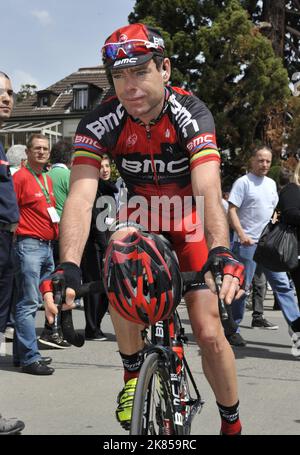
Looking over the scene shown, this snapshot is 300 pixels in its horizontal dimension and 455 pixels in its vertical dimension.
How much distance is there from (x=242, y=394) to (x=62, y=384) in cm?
147

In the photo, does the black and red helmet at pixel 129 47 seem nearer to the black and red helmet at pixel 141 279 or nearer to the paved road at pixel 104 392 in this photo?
the black and red helmet at pixel 141 279

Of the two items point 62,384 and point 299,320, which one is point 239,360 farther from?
point 62,384

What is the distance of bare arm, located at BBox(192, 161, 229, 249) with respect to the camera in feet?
8.71

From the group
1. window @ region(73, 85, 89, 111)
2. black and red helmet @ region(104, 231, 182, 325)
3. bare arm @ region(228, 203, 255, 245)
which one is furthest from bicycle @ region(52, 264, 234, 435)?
window @ region(73, 85, 89, 111)

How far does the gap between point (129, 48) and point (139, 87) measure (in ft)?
0.55

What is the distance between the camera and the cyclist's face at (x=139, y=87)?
9.16 feet

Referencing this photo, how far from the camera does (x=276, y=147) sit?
2452 centimetres

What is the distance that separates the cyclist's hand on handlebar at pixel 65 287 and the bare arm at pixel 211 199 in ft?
1.85

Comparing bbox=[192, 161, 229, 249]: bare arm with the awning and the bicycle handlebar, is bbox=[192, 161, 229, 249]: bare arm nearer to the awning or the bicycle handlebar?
the bicycle handlebar

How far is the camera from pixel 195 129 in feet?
9.64

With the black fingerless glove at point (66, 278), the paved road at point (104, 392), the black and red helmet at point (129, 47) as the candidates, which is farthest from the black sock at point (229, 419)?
the black and red helmet at point (129, 47)

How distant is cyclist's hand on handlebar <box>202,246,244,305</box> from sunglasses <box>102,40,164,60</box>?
957mm

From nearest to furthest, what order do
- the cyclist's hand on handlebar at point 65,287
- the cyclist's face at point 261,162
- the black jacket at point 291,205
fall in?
the cyclist's hand on handlebar at point 65,287 → the black jacket at point 291,205 → the cyclist's face at point 261,162
